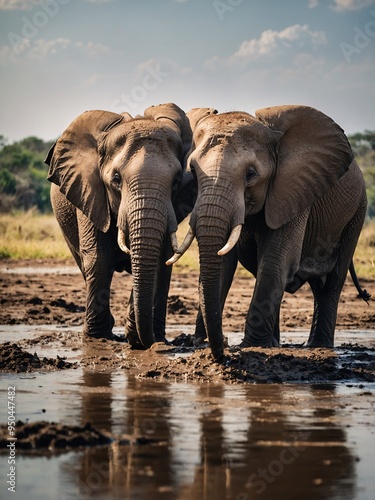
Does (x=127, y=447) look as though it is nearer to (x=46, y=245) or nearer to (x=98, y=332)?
(x=98, y=332)

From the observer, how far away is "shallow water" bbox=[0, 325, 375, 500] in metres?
5.59

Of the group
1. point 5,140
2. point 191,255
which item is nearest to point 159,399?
point 191,255

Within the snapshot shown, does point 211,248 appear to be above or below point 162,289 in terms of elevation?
above

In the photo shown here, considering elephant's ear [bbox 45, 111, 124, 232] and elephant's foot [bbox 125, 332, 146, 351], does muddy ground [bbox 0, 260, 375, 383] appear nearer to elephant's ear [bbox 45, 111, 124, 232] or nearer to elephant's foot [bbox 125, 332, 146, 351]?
elephant's foot [bbox 125, 332, 146, 351]

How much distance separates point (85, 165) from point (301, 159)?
1.96 m

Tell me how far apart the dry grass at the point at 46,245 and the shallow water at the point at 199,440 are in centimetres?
1038

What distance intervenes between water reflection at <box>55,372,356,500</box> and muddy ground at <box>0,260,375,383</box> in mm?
509

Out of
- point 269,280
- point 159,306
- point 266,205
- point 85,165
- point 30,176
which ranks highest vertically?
point 30,176

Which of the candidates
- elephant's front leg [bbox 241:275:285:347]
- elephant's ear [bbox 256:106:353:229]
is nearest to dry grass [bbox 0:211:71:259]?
elephant's ear [bbox 256:106:353:229]

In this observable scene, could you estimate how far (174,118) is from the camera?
10.6 meters

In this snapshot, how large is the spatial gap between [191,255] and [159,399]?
1291 cm

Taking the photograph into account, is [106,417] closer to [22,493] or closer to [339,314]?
[22,493]

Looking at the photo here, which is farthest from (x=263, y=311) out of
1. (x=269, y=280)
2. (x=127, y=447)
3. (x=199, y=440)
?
(x=127, y=447)

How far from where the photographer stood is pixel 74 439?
6.34 metres
